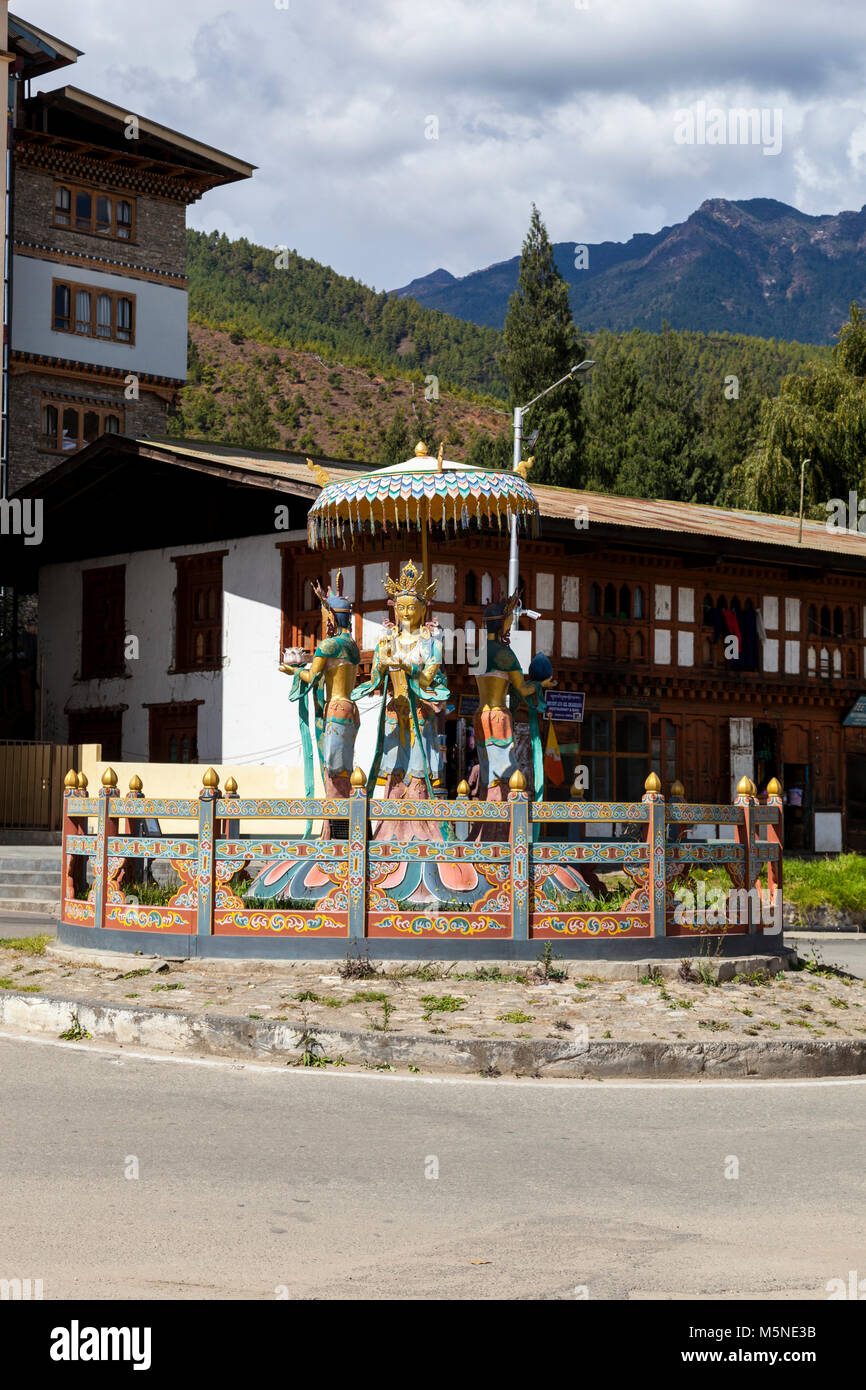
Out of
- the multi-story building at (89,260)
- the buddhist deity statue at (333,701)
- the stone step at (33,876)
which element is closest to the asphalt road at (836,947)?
the buddhist deity statue at (333,701)

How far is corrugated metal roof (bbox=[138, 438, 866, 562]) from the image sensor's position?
1282 inches

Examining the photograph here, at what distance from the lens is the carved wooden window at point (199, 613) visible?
34.8 m

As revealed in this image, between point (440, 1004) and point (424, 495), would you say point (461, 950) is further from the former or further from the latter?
point (424, 495)

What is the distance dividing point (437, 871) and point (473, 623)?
63.0 feet

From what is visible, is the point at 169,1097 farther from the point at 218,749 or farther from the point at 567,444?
the point at 567,444

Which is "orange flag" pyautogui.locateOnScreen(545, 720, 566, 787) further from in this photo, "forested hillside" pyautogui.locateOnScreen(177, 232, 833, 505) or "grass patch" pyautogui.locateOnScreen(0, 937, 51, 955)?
"forested hillside" pyautogui.locateOnScreen(177, 232, 833, 505)

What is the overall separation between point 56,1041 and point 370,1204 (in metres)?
4.63

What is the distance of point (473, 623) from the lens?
32000 millimetres

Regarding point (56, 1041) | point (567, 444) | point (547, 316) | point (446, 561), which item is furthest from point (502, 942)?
point (547, 316)

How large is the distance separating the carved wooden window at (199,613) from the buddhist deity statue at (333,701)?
19050 mm

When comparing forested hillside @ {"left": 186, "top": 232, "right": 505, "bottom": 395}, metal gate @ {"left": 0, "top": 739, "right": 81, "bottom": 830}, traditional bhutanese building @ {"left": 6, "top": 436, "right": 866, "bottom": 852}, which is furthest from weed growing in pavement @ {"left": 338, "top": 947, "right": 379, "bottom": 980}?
forested hillside @ {"left": 186, "top": 232, "right": 505, "bottom": 395}

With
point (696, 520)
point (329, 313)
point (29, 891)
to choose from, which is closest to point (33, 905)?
point (29, 891)

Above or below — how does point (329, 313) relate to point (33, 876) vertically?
above

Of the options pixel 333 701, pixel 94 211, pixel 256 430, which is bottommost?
pixel 333 701
